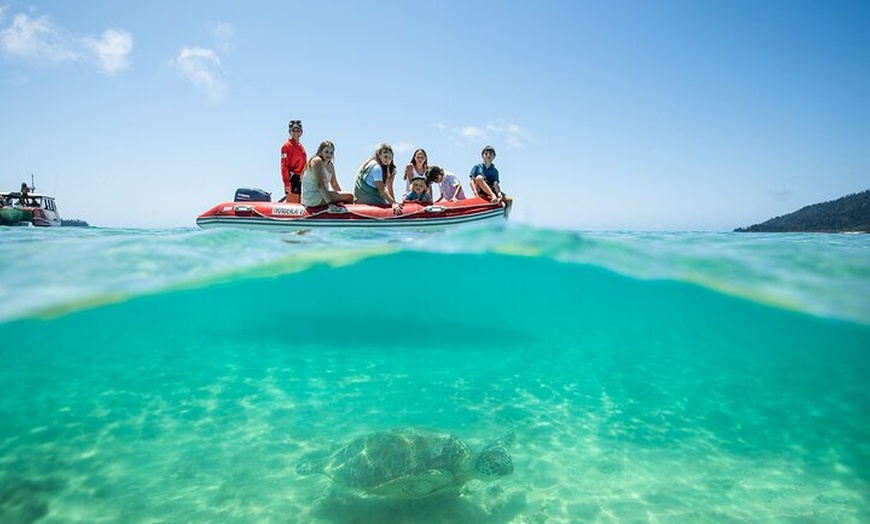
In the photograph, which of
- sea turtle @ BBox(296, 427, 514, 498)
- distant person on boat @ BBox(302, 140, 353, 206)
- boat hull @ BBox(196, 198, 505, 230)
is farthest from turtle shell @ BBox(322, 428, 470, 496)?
distant person on boat @ BBox(302, 140, 353, 206)

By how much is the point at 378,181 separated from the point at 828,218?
4782 cm

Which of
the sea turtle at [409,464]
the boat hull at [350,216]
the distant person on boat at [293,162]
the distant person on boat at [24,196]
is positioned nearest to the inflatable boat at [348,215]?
the boat hull at [350,216]

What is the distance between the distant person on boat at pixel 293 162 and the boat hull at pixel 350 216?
2.16 feet

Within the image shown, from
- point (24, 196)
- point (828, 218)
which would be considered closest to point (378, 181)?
point (24, 196)

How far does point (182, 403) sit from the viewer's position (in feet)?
26.6

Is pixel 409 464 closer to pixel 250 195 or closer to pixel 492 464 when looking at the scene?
pixel 492 464

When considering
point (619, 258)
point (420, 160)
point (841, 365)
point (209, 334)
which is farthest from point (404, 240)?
point (841, 365)

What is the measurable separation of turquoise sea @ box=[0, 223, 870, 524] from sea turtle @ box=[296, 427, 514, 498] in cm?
24

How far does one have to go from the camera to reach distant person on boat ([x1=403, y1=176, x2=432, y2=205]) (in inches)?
430

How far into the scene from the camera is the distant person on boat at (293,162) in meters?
10.9

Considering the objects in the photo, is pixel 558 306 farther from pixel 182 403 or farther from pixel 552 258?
pixel 182 403

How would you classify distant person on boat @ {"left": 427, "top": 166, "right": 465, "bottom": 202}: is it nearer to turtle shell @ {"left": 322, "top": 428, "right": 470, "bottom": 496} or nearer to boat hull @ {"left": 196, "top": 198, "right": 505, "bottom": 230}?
boat hull @ {"left": 196, "top": 198, "right": 505, "bottom": 230}

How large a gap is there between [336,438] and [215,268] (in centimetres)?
540

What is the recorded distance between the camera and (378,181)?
10.6 m
